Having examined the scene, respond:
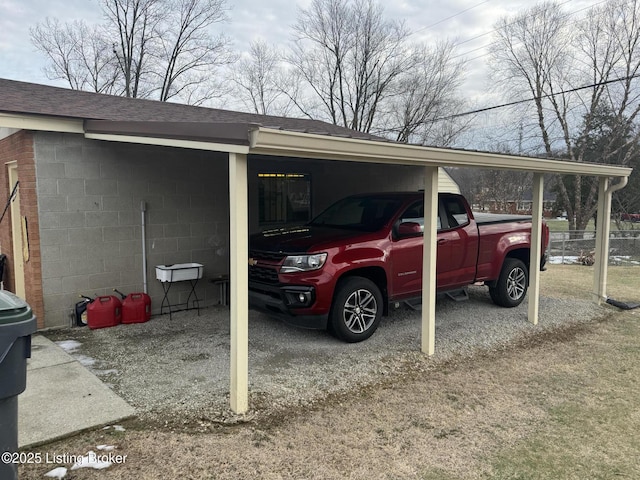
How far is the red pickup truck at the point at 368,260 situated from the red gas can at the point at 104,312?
2.00 metres

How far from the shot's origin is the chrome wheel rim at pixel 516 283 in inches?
297

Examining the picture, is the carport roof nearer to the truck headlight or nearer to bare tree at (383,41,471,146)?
the truck headlight

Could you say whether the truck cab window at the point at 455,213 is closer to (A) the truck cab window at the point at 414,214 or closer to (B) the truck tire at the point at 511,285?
(A) the truck cab window at the point at 414,214

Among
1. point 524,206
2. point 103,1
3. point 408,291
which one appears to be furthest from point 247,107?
point 408,291

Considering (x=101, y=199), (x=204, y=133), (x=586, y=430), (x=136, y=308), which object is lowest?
(x=586, y=430)

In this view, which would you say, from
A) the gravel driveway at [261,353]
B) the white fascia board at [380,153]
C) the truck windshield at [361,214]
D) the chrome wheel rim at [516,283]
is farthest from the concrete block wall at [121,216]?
the chrome wheel rim at [516,283]

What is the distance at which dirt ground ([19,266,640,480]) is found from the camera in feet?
10.2

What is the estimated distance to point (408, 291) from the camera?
6137 mm

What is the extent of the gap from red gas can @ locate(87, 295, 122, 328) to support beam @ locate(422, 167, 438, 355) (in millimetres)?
4085

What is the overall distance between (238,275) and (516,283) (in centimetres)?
549

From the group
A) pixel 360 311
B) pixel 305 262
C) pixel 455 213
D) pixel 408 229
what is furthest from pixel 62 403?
pixel 455 213

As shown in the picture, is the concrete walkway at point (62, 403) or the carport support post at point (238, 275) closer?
the concrete walkway at point (62, 403)

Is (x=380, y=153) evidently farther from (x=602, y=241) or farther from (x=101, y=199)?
(x=602, y=241)

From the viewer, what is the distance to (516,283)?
7.64 meters
